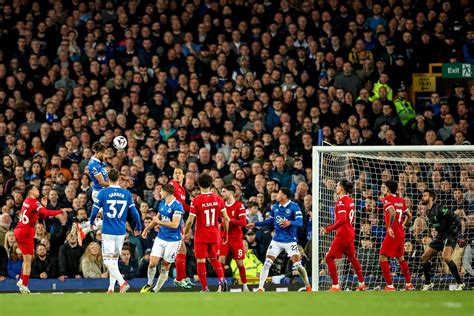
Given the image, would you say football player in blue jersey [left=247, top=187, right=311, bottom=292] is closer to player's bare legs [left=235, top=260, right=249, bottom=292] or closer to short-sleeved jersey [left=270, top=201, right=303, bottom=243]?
short-sleeved jersey [left=270, top=201, right=303, bottom=243]

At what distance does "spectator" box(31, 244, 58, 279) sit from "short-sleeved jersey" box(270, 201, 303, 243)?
4178 millimetres

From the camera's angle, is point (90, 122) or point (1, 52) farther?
point (1, 52)

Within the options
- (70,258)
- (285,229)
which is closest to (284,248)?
(285,229)

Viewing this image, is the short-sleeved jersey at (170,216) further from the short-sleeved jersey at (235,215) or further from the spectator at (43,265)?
the spectator at (43,265)

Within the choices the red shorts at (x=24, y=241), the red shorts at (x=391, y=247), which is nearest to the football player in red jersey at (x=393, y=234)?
the red shorts at (x=391, y=247)

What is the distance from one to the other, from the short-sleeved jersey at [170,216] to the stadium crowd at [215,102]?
2696 millimetres

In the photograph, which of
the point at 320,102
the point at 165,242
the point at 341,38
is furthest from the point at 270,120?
the point at 165,242

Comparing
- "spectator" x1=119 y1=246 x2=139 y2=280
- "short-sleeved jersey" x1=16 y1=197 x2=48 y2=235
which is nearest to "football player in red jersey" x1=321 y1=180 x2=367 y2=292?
"spectator" x1=119 y1=246 x2=139 y2=280

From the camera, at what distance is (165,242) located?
1614 centimetres

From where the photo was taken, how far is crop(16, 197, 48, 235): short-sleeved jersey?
1641 cm

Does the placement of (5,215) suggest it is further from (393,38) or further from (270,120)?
(393,38)

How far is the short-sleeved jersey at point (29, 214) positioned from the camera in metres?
16.4

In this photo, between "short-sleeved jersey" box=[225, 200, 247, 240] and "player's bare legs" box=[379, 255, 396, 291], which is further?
"short-sleeved jersey" box=[225, 200, 247, 240]

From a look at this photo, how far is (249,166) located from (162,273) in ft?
16.6
